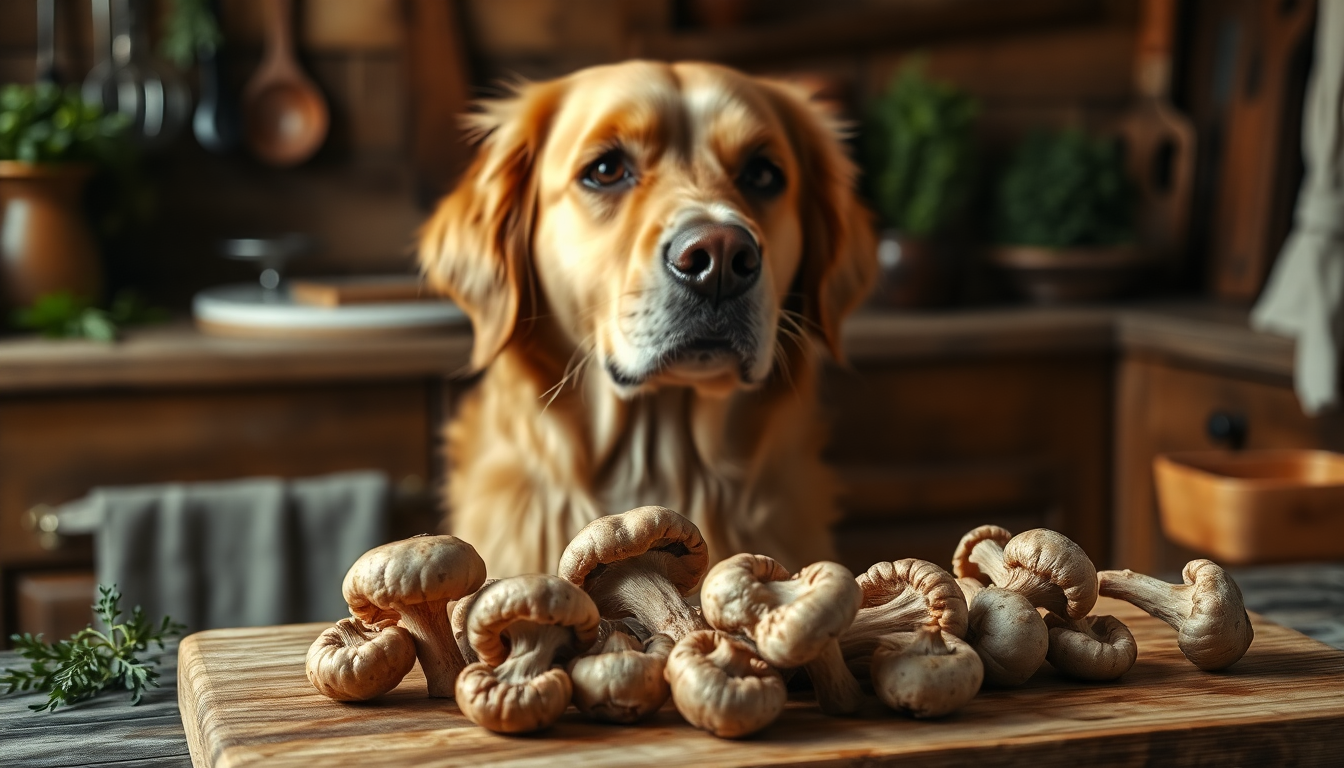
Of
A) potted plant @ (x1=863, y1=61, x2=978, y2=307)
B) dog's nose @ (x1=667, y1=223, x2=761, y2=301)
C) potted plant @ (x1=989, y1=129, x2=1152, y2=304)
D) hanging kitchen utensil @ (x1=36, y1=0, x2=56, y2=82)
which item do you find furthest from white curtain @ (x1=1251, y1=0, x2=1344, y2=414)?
hanging kitchen utensil @ (x1=36, y1=0, x2=56, y2=82)

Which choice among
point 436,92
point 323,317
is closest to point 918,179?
point 436,92

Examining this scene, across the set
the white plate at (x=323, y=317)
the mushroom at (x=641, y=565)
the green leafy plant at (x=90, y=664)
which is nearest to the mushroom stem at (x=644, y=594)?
the mushroom at (x=641, y=565)

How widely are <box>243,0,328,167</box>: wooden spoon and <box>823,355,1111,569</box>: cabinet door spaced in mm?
1178

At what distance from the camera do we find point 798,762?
0.67 metres

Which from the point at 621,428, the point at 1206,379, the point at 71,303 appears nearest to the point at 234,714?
the point at 621,428

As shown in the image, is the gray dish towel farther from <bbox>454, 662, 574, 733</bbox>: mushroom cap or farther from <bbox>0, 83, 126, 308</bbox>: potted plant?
<bbox>454, 662, 574, 733</bbox>: mushroom cap

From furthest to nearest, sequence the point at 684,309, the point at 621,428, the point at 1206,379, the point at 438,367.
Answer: the point at 1206,379
the point at 438,367
the point at 621,428
the point at 684,309

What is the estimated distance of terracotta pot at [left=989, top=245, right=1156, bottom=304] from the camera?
275 centimetres

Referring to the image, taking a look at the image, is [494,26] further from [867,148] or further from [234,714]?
[234,714]

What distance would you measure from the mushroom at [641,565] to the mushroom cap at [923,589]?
0.34 ft

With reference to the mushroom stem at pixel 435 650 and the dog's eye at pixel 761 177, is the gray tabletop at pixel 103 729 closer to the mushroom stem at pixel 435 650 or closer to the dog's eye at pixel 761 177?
the mushroom stem at pixel 435 650

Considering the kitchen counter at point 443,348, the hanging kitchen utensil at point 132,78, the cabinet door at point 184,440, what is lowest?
the cabinet door at point 184,440

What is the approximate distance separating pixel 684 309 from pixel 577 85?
1.29 ft

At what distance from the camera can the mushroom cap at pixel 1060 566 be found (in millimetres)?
807
